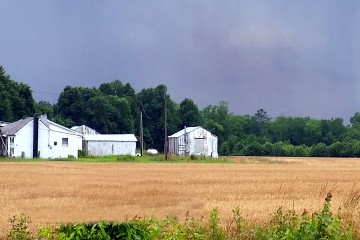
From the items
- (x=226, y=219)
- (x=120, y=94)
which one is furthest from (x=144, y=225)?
(x=120, y=94)

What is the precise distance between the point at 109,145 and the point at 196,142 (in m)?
15.0

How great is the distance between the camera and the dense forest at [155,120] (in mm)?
111500

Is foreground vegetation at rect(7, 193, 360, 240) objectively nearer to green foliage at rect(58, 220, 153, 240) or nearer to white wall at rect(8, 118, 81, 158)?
green foliage at rect(58, 220, 153, 240)

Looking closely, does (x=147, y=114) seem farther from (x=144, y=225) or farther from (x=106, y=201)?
(x=144, y=225)


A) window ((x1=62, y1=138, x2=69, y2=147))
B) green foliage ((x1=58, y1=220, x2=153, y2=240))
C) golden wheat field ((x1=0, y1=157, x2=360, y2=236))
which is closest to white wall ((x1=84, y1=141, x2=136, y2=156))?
window ((x1=62, y1=138, x2=69, y2=147))

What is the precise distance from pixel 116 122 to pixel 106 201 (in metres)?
104


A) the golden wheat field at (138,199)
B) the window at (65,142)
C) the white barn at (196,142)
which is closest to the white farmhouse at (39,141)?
the window at (65,142)

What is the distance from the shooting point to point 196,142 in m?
101

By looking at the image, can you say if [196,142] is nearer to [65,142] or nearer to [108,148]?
[108,148]

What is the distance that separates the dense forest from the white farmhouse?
2635 centimetres

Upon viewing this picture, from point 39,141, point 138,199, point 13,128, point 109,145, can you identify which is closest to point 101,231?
point 138,199

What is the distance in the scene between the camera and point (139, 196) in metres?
24.4

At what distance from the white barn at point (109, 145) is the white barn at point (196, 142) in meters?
11.5

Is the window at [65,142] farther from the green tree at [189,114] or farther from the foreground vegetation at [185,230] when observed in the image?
the foreground vegetation at [185,230]
